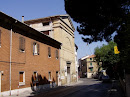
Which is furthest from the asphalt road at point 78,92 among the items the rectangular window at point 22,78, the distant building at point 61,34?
the distant building at point 61,34

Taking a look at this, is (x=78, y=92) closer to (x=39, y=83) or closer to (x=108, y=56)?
(x=39, y=83)

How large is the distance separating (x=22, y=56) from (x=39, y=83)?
202 inches

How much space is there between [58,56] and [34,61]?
30.3 ft

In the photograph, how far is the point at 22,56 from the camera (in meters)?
18.6

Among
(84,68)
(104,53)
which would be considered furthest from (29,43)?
(84,68)

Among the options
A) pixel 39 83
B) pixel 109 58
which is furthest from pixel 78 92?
pixel 109 58

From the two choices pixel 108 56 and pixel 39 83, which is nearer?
pixel 39 83

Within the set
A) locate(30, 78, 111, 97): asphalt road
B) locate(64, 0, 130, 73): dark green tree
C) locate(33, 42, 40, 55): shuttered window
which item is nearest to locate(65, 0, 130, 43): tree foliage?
locate(64, 0, 130, 73): dark green tree

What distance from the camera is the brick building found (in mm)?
15898

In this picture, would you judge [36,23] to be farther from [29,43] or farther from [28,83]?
[28,83]

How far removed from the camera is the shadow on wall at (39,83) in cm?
2047

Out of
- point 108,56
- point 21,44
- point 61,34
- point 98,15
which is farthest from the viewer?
point 108,56

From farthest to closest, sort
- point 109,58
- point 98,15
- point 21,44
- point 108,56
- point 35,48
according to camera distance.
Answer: point 108,56, point 109,58, point 35,48, point 21,44, point 98,15

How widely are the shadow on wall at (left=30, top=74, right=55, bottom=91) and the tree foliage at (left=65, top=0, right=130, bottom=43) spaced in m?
9.74
